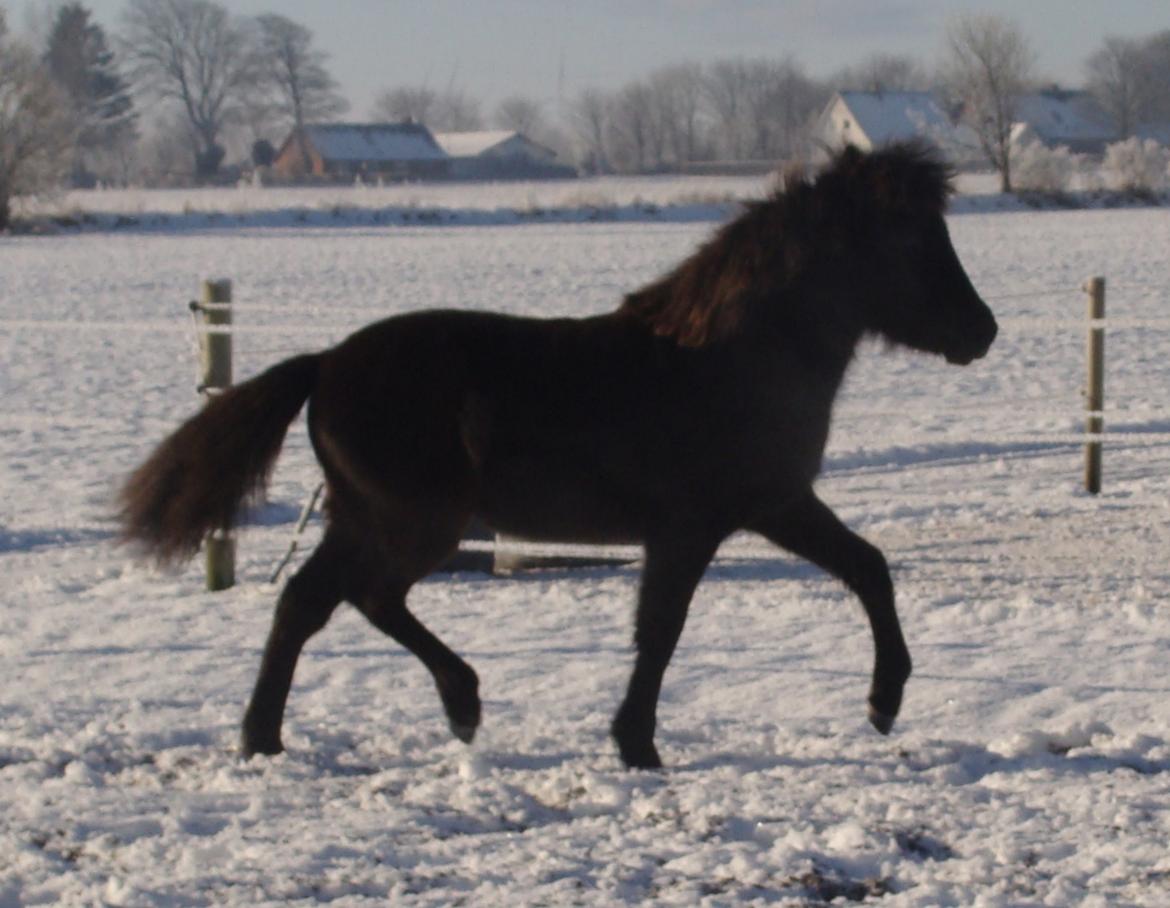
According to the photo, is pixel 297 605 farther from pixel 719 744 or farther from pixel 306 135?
pixel 306 135

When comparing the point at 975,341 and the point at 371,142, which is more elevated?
the point at 371,142

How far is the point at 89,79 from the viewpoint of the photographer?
3329 inches

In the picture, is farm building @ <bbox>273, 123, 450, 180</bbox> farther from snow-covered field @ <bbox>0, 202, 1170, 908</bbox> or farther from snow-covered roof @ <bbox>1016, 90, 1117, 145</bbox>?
snow-covered field @ <bbox>0, 202, 1170, 908</bbox>

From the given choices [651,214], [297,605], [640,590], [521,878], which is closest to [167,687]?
[297,605]

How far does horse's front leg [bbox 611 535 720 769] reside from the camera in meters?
3.94

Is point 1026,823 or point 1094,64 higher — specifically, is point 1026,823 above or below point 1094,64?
below

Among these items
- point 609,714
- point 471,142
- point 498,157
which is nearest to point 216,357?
point 609,714

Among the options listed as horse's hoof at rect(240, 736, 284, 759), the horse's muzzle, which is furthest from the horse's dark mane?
horse's hoof at rect(240, 736, 284, 759)

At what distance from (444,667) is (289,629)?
41 cm

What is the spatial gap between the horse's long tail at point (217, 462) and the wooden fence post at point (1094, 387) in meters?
5.70

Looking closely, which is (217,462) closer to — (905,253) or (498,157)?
(905,253)

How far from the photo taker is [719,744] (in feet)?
14.0

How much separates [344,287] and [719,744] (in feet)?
64.4

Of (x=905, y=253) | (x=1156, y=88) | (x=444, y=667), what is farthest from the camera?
(x=1156, y=88)
